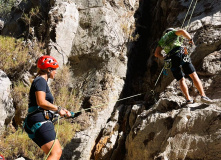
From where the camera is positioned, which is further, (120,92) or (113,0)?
(113,0)

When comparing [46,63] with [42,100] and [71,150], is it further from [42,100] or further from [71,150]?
[71,150]

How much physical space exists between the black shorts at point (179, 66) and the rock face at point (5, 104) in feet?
15.3

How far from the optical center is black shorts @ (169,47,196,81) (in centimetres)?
476

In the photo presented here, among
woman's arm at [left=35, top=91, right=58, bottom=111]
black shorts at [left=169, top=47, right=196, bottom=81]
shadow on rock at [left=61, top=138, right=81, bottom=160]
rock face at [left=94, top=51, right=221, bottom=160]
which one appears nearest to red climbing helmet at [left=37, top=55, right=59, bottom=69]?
woman's arm at [left=35, top=91, right=58, bottom=111]

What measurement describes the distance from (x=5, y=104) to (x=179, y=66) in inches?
190

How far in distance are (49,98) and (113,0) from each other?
653cm

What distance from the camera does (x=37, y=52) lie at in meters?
8.09

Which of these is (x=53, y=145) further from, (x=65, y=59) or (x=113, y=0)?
(x=113, y=0)

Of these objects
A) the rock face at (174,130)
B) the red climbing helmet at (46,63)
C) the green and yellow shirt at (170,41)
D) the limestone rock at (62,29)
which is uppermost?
the limestone rock at (62,29)

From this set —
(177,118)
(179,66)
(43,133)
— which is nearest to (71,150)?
(43,133)

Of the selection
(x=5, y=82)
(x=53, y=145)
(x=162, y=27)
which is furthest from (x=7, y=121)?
(x=162, y=27)

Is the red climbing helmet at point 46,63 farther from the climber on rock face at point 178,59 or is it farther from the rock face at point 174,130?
the climber on rock face at point 178,59

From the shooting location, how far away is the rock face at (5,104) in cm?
627

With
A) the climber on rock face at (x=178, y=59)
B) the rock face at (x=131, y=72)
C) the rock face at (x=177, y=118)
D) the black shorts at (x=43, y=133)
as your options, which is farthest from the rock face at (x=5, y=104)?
the climber on rock face at (x=178, y=59)
